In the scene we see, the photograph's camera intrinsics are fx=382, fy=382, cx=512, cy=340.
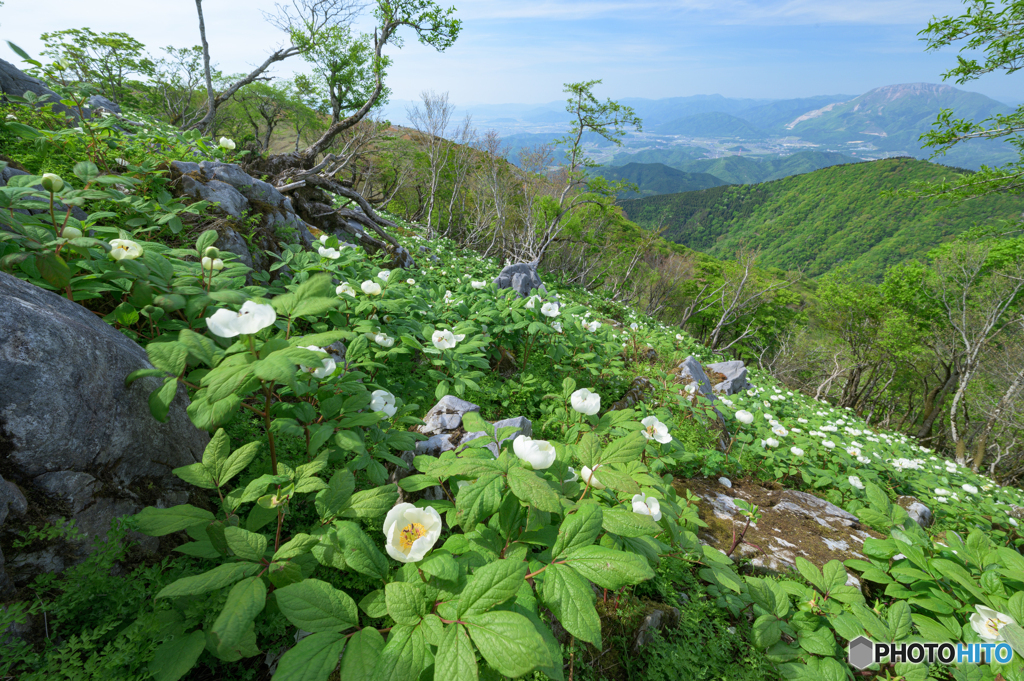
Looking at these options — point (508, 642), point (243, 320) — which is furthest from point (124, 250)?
point (508, 642)

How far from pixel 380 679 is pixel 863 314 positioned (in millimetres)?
22682

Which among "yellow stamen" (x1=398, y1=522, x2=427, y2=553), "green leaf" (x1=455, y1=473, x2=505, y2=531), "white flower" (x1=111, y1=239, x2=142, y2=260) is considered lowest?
"yellow stamen" (x1=398, y1=522, x2=427, y2=553)

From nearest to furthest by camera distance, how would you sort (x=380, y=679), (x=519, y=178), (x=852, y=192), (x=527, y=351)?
(x=380, y=679)
(x=527, y=351)
(x=519, y=178)
(x=852, y=192)

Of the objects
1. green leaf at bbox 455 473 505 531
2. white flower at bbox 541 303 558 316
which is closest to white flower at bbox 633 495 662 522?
green leaf at bbox 455 473 505 531

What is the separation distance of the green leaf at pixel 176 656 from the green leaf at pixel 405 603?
564 mm

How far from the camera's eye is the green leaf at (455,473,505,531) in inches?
49.5

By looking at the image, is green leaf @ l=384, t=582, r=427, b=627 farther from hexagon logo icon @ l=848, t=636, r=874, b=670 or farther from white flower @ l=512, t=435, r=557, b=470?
hexagon logo icon @ l=848, t=636, r=874, b=670

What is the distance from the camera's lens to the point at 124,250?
1.65 metres

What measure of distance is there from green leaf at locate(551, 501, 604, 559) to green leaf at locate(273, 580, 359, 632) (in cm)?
61

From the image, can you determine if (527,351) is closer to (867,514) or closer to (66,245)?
(867,514)

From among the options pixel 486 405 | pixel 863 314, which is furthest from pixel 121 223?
pixel 863 314

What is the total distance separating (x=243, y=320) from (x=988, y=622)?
10.7 feet

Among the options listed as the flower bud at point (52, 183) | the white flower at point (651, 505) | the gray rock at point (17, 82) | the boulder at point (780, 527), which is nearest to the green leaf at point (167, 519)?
the flower bud at point (52, 183)

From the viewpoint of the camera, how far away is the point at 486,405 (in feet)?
12.8
